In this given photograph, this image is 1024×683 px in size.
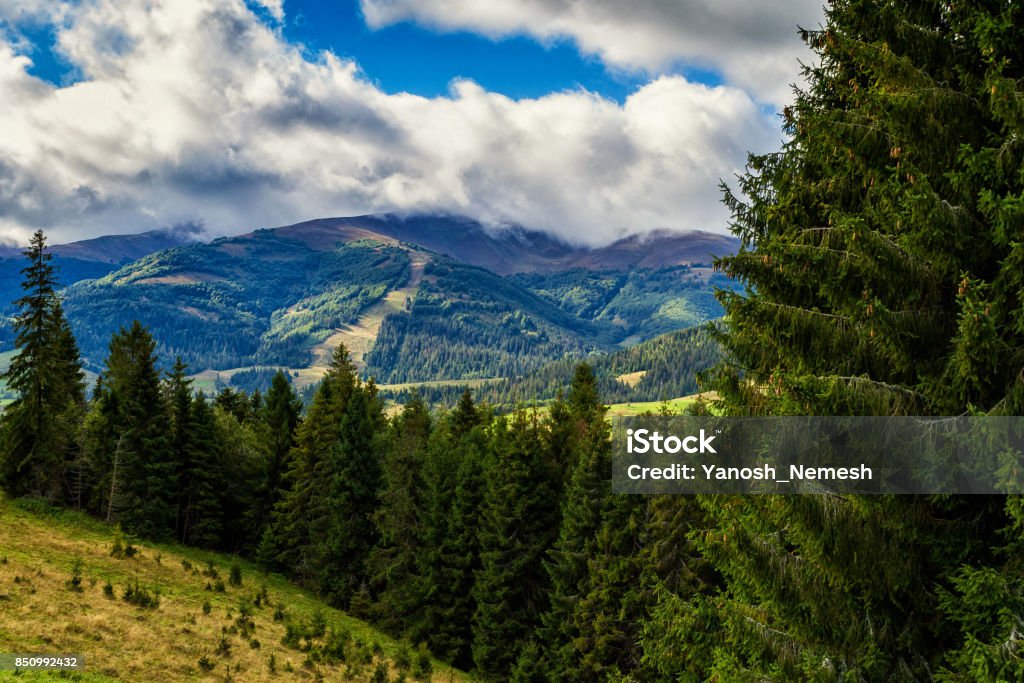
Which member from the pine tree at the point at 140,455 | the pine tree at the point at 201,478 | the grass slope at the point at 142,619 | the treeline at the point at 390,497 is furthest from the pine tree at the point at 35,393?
the pine tree at the point at 201,478

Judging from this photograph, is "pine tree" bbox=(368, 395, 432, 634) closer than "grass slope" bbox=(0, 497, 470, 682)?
No

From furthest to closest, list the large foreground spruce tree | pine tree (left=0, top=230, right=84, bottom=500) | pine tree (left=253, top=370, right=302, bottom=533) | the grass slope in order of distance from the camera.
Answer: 1. pine tree (left=253, top=370, right=302, bottom=533)
2. pine tree (left=0, top=230, right=84, bottom=500)
3. the grass slope
4. the large foreground spruce tree

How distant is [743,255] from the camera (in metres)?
9.65

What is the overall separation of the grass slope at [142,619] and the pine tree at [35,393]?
3.24 metres

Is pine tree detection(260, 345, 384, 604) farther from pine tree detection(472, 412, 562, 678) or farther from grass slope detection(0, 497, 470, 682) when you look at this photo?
pine tree detection(472, 412, 562, 678)

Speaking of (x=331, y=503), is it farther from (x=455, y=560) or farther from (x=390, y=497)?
(x=455, y=560)

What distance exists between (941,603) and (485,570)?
35.9 metres

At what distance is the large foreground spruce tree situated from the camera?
7664 millimetres

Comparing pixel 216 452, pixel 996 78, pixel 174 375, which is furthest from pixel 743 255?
pixel 174 375

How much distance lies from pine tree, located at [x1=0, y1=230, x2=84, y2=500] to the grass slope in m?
3.24

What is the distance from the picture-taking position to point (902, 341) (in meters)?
8.17

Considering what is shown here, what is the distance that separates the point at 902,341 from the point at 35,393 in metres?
56.8

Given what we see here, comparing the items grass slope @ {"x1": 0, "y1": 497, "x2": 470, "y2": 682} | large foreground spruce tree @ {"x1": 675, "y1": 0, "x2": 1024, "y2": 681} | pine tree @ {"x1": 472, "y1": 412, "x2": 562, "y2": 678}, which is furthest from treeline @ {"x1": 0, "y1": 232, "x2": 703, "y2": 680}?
large foreground spruce tree @ {"x1": 675, "y1": 0, "x2": 1024, "y2": 681}

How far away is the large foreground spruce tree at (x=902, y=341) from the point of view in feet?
25.1
